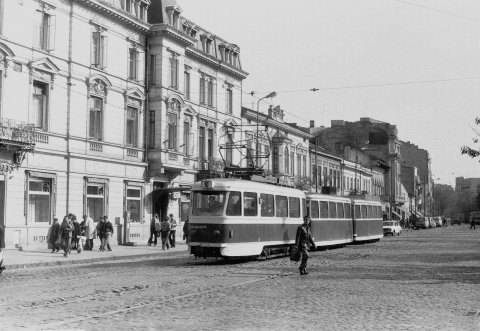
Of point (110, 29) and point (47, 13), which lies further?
point (110, 29)

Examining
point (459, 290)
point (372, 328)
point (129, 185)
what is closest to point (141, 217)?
point (129, 185)

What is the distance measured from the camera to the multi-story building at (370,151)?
96.0m

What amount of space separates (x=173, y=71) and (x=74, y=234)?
15072 millimetres

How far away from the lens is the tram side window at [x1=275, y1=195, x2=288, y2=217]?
26234 mm

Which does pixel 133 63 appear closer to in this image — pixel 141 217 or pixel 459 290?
pixel 141 217

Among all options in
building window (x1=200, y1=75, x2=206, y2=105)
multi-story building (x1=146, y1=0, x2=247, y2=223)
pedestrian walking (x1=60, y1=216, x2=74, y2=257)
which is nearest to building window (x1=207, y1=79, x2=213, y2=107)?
multi-story building (x1=146, y1=0, x2=247, y2=223)

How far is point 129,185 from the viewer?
3794cm

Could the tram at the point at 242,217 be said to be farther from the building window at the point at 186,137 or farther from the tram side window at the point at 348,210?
the building window at the point at 186,137

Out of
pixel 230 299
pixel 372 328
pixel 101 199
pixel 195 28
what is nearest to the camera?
pixel 372 328

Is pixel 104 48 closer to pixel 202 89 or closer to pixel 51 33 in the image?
pixel 51 33

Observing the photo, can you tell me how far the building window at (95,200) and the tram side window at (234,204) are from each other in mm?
13104

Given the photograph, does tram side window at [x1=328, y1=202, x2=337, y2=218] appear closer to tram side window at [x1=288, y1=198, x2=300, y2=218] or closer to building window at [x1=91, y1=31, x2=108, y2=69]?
tram side window at [x1=288, y1=198, x2=300, y2=218]

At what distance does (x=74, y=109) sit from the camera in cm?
3312

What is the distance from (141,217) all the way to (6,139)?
13.5 metres
